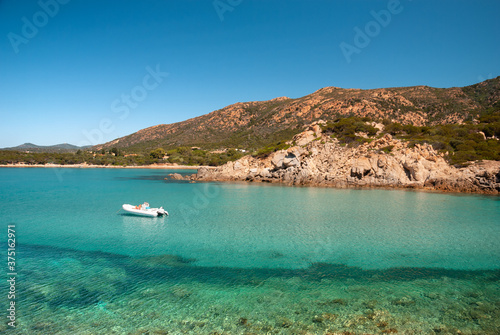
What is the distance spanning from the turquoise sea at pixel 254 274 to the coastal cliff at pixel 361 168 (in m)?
17.8

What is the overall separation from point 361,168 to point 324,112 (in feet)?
187

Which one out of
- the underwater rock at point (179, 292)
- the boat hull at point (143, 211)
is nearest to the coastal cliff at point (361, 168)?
the boat hull at point (143, 211)

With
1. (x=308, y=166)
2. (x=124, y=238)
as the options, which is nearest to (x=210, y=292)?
(x=124, y=238)

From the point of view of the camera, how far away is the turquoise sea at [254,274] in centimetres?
695

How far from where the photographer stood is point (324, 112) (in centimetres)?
9275

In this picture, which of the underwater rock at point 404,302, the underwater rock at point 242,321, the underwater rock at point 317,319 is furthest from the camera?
the underwater rock at point 404,302

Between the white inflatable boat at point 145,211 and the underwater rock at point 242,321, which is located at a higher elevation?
the white inflatable boat at point 145,211

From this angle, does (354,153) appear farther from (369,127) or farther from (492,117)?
(492,117)

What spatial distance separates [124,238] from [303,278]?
30.7 feet

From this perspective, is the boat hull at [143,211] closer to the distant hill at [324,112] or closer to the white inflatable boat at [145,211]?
the white inflatable boat at [145,211]

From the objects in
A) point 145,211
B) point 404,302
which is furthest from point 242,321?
point 145,211

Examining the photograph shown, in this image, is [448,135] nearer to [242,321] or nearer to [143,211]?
[143,211]

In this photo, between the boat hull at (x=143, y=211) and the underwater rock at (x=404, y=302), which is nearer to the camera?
the underwater rock at (x=404, y=302)

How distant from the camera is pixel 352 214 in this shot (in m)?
20.1
